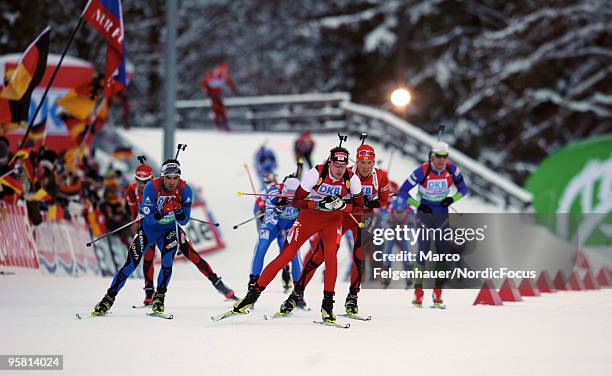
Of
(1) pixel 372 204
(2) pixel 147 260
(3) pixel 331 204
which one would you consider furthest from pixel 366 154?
(2) pixel 147 260

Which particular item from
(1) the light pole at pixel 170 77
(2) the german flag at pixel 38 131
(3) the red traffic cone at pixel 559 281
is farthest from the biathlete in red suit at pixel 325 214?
(2) the german flag at pixel 38 131

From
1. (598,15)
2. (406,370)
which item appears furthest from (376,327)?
(598,15)

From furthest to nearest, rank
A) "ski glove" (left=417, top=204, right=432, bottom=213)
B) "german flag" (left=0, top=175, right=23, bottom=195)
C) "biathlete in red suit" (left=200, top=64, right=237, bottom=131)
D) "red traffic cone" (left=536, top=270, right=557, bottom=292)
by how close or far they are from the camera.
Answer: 1. "biathlete in red suit" (left=200, top=64, right=237, bottom=131)
2. "german flag" (left=0, top=175, right=23, bottom=195)
3. "red traffic cone" (left=536, top=270, right=557, bottom=292)
4. "ski glove" (left=417, top=204, right=432, bottom=213)

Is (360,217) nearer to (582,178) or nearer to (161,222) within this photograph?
(161,222)

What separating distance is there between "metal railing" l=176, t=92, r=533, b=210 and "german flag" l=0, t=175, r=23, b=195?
36.3ft

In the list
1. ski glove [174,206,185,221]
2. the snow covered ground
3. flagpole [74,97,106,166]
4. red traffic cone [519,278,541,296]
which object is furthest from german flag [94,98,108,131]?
red traffic cone [519,278,541,296]

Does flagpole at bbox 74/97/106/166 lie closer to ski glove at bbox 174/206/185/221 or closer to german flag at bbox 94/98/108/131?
german flag at bbox 94/98/108/131

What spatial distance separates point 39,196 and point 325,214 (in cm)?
752

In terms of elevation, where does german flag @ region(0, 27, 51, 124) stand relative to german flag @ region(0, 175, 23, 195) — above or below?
above

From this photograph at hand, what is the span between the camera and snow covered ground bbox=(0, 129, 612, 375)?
912 centimetres

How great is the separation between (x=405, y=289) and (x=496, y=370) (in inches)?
275

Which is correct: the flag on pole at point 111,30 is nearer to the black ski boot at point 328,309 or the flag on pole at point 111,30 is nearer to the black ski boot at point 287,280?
the black ski boot at point 287,280

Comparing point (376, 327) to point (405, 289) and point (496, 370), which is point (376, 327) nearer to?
point (496, 370)

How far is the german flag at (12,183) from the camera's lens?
1709 cm
